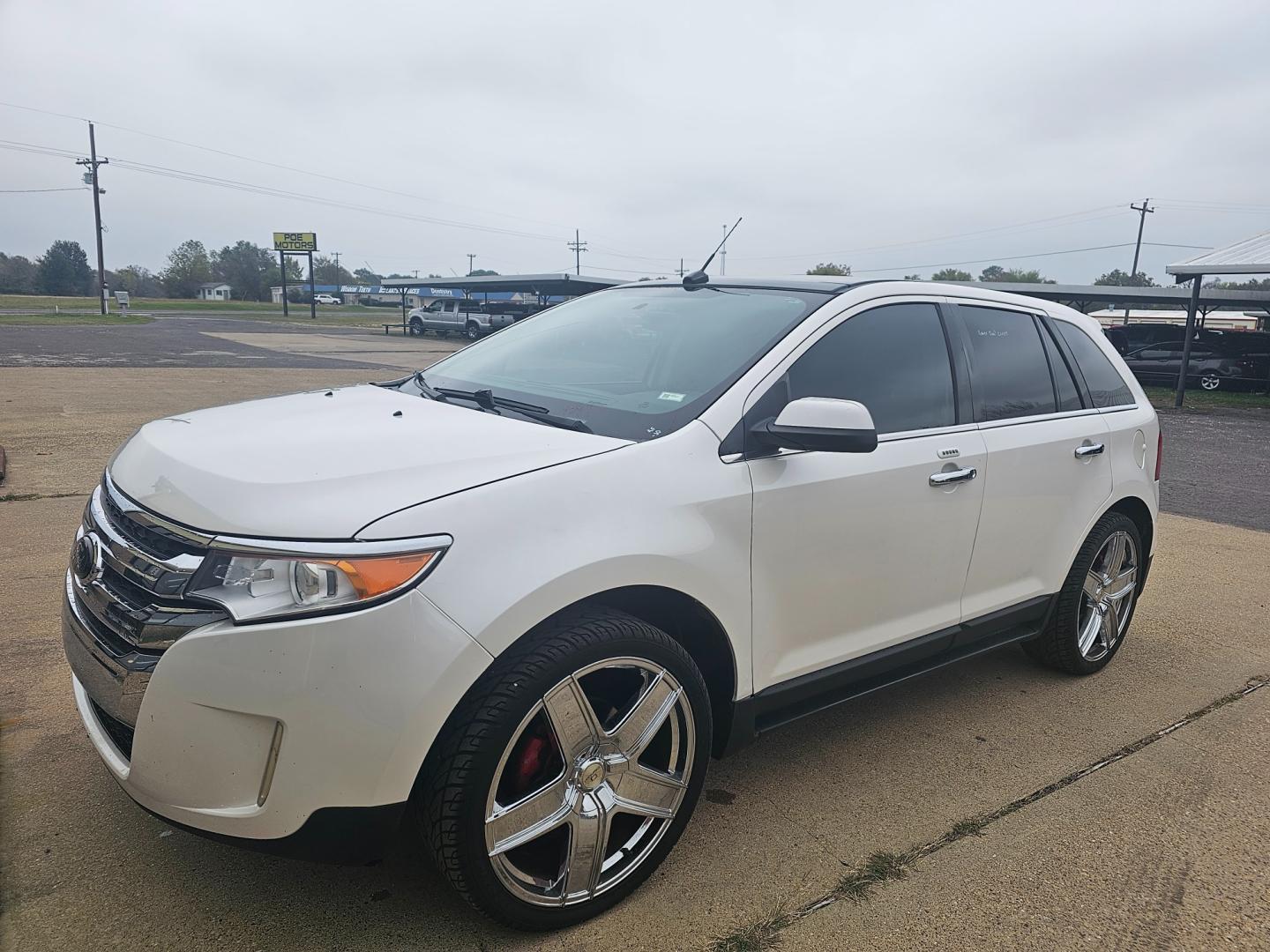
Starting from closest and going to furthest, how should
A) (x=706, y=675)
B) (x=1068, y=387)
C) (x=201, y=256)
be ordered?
(x=706, y=675) < (x=1068, y=387) < (x=201, y=256)

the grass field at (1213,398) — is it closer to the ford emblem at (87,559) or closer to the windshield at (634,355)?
the windshield at (634,355)

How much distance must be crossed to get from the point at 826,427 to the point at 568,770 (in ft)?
3.83

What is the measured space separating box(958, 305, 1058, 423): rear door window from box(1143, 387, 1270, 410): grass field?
18.5 m

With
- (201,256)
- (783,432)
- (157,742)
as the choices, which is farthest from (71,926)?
(201,256)

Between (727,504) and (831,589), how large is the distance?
0.57 metres

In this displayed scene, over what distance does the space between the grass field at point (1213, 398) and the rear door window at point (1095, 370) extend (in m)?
17.8

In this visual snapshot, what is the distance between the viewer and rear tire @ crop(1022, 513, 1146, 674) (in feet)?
13.2

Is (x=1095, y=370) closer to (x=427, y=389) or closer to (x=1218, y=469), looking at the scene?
(x=427, y=389)

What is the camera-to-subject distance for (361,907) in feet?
7.84

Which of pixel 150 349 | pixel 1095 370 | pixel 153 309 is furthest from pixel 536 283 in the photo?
pixel 153 309

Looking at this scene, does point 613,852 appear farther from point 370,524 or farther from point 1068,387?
point 1068,387

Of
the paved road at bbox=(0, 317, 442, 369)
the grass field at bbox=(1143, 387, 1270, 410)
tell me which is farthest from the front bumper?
the grass field at bbox=(1143, 387, 1270, 410)

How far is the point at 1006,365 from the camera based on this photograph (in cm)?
372

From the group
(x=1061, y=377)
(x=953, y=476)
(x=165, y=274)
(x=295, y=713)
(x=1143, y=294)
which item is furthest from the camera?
(x=165, y=274)
